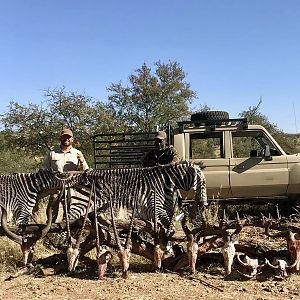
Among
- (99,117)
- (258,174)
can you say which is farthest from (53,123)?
(258,174)

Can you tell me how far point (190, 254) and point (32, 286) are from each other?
1869 millimetres

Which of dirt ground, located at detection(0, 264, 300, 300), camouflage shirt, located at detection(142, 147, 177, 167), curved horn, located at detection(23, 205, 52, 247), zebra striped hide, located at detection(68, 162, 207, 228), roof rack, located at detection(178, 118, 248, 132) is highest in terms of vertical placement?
roof rack, located at detection(178, 118, 248, 132)

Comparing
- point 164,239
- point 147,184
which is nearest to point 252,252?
point 164,239

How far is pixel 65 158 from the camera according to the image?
7.33 meters

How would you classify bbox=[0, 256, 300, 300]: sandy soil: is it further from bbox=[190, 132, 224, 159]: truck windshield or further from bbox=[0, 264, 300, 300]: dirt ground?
bbox=[190, 132, 224, 159]: truck windshield

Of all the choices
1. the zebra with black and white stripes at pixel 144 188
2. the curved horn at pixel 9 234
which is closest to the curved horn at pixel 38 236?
the curved horn at pixel 9 234

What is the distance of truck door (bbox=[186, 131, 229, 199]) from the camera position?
31.7ft

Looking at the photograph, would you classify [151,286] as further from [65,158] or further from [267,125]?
[267,125]

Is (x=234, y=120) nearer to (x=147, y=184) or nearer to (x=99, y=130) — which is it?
(x=147, y=184)

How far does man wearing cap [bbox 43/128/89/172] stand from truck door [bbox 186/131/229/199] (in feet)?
9.42

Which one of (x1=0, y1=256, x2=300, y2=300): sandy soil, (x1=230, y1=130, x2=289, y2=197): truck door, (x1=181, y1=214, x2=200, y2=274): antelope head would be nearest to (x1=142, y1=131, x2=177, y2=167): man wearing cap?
(x1=181, y1=214, x2=200, y2=274): antelope head

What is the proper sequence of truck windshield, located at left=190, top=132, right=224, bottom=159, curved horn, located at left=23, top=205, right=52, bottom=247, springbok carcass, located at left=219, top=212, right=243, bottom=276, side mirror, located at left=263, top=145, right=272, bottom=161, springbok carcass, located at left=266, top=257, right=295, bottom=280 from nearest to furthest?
1. springbok carcass, located at left=266, top=257, right=295, bottom=280
2. springbok carcass, located at left=219, top=212, right=243, bottom=276
3. curved horn, located at left=23, top=205, right=52, bottom=247
4. side mirror, located at left=263, top=145, right=272, bottom=161
5. truck windshield, located at left=190, top=132, right=224, bottom=159

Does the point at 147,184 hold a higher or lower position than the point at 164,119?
lower

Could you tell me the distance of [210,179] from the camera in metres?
9.67
